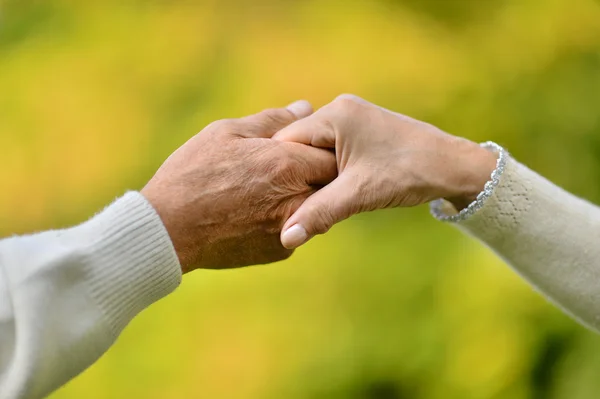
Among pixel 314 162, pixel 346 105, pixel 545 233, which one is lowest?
pixel 545 233

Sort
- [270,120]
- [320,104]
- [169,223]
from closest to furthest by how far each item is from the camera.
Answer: [169,223]
[270,120]
[320,104]

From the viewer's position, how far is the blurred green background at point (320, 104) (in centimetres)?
183

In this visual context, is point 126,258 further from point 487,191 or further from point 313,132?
point 487,191

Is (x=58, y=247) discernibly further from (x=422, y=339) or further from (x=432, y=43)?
(x=432, y=43)

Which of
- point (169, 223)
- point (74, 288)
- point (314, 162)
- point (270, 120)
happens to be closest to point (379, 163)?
point (314, 162)

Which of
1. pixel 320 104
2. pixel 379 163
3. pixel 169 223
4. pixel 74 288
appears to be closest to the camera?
pixel 74 288

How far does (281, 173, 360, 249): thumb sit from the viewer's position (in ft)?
3.32

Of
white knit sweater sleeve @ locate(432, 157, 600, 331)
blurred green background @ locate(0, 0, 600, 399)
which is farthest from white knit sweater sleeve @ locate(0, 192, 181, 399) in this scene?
blurred green background @ locate(0, 0, 600, 399)

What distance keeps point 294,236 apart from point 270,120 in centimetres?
30

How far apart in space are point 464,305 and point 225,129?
103 cm

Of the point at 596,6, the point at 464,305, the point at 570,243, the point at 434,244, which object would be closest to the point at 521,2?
the point at 596,6

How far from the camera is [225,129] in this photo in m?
1.11

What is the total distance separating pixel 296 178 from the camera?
1.12 m

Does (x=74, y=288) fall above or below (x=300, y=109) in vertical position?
below
